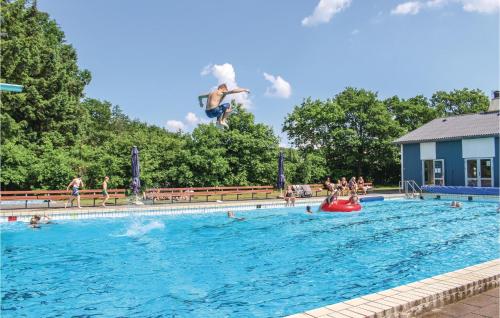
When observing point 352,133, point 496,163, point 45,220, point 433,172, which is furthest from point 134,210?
point 352,133

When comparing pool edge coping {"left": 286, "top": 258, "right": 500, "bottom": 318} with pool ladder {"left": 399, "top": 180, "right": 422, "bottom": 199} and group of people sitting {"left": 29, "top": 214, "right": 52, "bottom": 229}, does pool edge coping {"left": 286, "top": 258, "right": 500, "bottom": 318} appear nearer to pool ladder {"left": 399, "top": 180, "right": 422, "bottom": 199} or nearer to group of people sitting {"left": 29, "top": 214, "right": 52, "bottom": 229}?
group of people sitting {"left": 29, "top": 214, "right": 52, "bottom": 229}

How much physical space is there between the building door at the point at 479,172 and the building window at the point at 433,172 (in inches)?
71.2

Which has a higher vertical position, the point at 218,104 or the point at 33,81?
the point at 33,81

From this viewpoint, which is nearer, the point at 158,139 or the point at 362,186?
the point at 362,186

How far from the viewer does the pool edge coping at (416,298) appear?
3902 millimetres

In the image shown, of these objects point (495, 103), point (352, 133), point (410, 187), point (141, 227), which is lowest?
point (141, 227)

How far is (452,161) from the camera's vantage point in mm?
27281

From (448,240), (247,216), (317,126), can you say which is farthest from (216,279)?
(317,126)

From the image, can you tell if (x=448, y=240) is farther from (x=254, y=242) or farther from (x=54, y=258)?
(x=54, y=258)

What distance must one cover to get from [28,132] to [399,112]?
33.6m

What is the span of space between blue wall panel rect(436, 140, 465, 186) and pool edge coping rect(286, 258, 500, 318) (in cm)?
2404

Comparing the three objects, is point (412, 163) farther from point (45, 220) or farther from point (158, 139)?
point (45, 220)

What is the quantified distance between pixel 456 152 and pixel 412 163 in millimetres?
3494

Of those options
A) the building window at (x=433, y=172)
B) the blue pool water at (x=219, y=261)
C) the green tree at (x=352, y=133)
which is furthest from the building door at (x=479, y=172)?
the blue pool water at (x=219, y=261)
